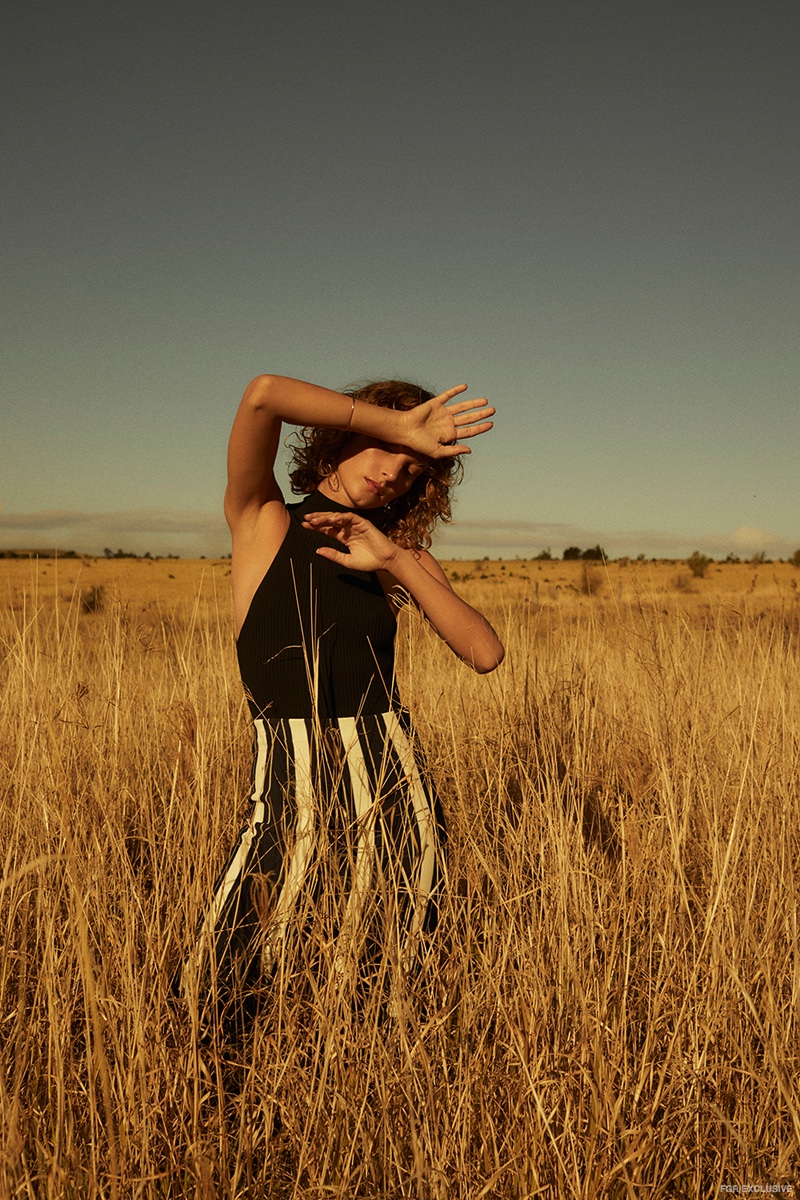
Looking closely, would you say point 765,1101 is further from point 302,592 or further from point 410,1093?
point 302,592

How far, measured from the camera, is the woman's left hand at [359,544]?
177 cm

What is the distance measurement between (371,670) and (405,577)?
0.76 ft

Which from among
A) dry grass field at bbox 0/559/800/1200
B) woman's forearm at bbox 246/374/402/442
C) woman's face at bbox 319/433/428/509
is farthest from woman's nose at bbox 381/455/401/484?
→ dry grass field at bbox 0/559/800/1200

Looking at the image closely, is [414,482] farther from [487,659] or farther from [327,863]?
[327,863]

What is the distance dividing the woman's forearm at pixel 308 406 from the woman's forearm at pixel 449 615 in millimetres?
303

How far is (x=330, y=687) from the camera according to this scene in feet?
5.94

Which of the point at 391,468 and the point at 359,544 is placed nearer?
the point at 359,544

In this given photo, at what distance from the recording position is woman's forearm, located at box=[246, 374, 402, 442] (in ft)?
5.41

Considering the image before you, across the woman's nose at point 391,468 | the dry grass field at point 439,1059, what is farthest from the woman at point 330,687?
the dry grass field at point 439,1059

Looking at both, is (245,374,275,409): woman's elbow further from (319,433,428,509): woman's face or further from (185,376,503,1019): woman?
(319,433,428,509): woman's face

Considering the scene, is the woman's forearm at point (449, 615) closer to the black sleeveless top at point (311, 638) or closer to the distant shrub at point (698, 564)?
the black sleeveless top at point (311, 638)

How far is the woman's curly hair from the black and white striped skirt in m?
0.63

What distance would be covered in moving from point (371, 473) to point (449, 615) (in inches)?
16.3

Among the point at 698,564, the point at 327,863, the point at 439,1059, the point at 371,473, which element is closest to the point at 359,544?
the point at 371,473
